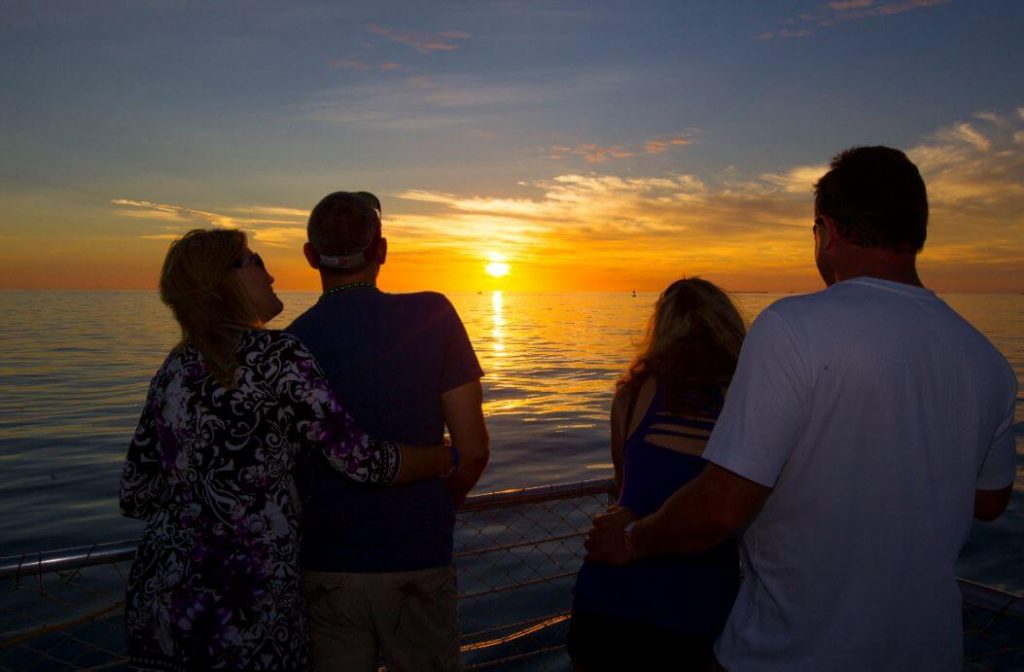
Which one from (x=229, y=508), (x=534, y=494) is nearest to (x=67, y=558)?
(x=229, y=508)

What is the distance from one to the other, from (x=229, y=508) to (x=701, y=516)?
127 centimetres

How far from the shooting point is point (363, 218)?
2.44 m

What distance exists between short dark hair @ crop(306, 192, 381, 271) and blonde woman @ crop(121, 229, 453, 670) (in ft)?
1.21

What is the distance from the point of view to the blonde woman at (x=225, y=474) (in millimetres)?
2006

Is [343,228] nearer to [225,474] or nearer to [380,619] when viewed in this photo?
[225,474]

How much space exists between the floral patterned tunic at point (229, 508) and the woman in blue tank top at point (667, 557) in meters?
0.85

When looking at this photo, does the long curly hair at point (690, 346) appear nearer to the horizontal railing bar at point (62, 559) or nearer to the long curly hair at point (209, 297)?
the long curly hair at point (209, 297)

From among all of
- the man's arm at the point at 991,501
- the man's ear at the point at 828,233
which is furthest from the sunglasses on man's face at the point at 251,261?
the man's arm at the point at 991,501

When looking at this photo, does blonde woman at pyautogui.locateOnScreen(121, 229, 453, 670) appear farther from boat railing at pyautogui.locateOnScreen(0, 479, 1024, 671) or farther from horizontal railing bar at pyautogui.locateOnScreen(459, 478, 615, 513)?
horizontal railing bar at pyautogui.locateOnScreen(459, 478, 615, 513)

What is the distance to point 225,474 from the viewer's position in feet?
6.63

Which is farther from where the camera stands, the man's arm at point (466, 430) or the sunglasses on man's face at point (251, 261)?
the man's arm at point (466, 430)

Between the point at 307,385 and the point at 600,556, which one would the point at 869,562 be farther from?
the point at 307,385

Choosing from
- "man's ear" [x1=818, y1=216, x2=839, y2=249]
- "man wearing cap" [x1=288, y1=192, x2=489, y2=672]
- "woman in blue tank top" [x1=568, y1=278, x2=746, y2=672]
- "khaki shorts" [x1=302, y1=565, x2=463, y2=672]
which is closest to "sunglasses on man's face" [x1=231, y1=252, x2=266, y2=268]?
"man wearing cap" [x1=288, y1=192, x2=489, y2=672]

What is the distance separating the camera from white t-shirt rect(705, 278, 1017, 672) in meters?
1.61
